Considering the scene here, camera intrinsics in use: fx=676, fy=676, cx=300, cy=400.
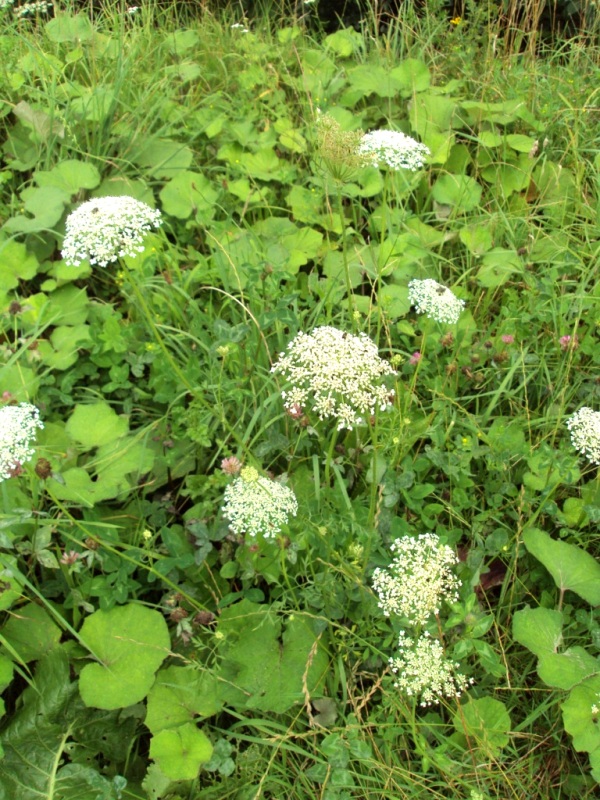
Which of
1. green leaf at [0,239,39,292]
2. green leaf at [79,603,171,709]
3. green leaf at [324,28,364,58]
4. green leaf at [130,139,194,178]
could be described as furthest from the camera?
green leaf at [324,28,364,58]

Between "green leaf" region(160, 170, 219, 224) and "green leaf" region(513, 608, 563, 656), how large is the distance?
1892 millimetres

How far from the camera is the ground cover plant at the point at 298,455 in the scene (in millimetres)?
1638

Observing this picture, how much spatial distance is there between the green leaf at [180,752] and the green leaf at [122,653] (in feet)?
0.43

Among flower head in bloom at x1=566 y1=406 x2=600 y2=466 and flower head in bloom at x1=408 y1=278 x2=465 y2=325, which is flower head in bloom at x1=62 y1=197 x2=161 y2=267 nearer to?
flower head in bloom at x1=408 y1=278 x2=465 y2=325

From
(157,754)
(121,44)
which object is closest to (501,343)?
(157,754)

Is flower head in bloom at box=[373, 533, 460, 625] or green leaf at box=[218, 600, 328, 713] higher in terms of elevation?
flower head in bloom at box=[373, 533, 460, 625]

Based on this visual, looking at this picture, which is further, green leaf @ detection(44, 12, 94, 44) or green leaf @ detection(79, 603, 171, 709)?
green leaf @ detection(44, 12, 94, 44)

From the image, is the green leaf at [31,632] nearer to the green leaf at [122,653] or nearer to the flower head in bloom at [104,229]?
the green leaf at [122,653]

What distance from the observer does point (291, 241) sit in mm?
2750

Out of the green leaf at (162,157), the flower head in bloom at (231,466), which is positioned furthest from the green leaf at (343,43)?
the flower head in bloom at (231,466)

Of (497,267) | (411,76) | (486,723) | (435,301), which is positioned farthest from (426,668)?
(411,76)

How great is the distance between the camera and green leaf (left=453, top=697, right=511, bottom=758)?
1.65 meters

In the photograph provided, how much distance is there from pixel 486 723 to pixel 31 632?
1217mm

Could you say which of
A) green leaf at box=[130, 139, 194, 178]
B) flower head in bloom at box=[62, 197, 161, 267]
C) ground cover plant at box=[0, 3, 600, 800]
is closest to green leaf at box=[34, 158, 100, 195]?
ground cover plant at box=[0, 3, 600, 800]
